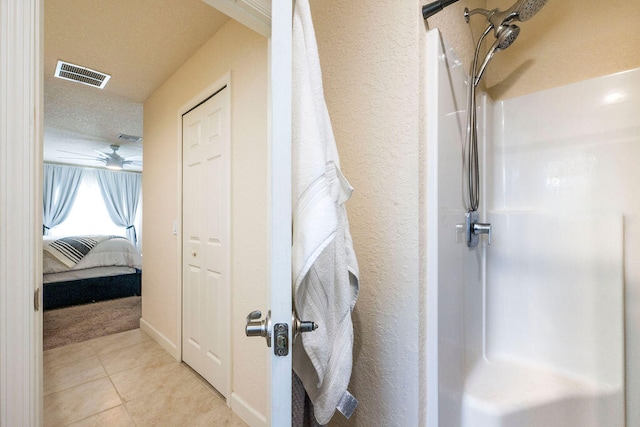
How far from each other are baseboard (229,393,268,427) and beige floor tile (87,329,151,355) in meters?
1.50

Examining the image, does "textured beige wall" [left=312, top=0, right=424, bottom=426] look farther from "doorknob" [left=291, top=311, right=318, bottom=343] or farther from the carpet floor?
the carpet floor

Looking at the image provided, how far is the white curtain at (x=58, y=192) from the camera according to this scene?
17.9 ft

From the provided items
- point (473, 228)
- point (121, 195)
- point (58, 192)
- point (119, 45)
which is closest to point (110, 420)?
point (473, 228)

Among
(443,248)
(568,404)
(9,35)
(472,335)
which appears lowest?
(568,404)

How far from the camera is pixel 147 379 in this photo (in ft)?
6.52

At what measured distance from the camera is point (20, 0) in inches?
28.0

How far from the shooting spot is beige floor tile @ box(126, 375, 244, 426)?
5.23 feet

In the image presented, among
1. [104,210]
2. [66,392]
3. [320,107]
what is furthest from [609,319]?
[104,210]

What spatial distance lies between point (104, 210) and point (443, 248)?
7536 mm

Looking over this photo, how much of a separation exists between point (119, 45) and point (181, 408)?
8.10 ft

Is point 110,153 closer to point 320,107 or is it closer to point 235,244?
point 235,244

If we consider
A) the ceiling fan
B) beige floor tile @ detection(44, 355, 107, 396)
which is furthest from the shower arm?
the ceiling fan

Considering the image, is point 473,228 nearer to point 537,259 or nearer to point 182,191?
point 537,259

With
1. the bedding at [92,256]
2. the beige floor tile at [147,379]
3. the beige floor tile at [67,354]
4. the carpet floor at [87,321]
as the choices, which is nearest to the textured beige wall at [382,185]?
the beige floor tile at [147,379]
